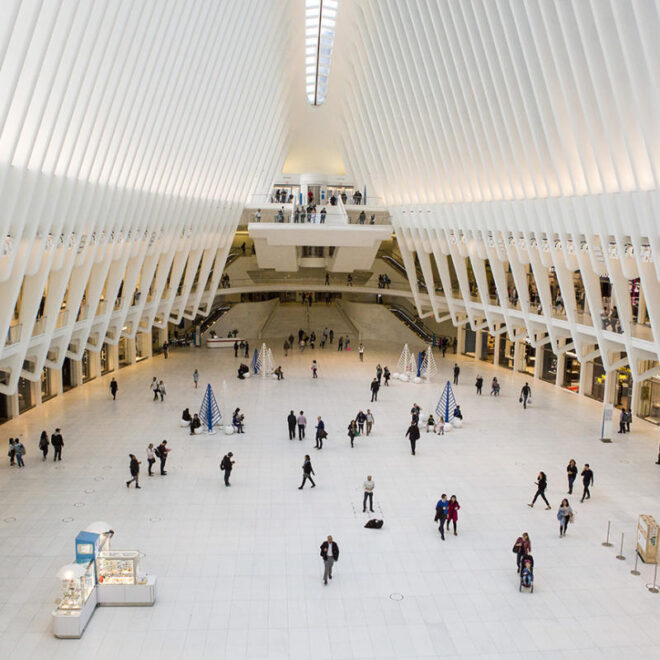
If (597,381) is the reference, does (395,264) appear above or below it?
above

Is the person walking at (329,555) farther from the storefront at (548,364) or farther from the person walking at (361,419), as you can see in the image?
the storefront at (548,364)

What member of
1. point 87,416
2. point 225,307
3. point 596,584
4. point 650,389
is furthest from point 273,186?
point 596,584

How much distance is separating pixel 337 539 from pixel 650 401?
16.1m

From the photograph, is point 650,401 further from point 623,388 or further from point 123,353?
point 123,353

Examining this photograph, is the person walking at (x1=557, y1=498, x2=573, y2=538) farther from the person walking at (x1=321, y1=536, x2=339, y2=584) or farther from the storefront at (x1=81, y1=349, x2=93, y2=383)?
the storefront at (x1=81, y1=349, x2=93, y2=383)

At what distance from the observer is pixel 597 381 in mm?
28297

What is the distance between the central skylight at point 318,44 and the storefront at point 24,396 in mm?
20668

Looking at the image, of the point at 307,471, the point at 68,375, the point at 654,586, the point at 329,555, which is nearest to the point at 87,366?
the point at 68,375

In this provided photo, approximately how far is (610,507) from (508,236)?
13700mm

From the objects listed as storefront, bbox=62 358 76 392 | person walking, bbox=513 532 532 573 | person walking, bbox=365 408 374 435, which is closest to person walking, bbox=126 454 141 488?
person walking, bbox=365 408 374 435

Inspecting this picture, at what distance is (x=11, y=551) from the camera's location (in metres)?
13.1

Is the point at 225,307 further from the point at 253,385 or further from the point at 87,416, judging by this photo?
the point at 87,416

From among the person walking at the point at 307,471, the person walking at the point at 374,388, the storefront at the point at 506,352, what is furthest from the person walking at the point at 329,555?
the storefront at the point at 506,352

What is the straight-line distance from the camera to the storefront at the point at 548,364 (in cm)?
3212
